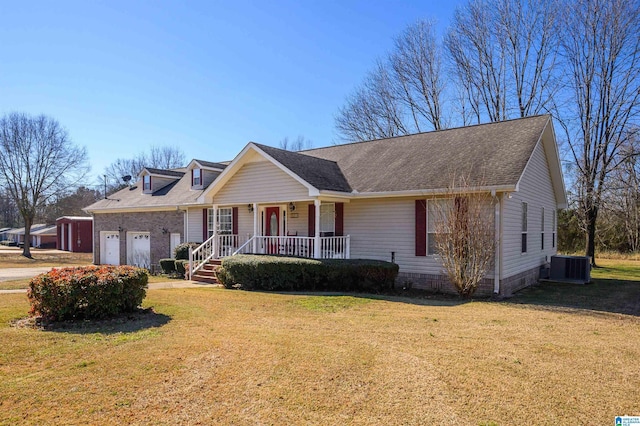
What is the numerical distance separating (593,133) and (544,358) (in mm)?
22974

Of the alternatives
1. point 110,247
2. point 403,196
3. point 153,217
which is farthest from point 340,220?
point 110,247

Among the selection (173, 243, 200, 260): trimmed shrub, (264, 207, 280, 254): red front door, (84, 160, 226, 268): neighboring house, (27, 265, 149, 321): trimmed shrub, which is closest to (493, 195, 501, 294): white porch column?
(264, 207, 280, 254): red front door

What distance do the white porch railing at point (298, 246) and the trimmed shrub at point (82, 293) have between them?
6828mm

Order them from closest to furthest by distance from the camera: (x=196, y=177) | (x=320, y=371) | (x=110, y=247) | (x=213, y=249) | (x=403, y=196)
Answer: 1. (x=320, y=371)
2. (x=403, y=196)
3. (x=213, y=249)
4. (x=196, y=177)
5. (x=110, y=247)

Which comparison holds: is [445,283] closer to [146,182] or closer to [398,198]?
[398,198]

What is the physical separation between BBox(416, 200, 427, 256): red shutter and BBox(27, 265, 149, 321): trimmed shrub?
821 cm

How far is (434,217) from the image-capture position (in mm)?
12477

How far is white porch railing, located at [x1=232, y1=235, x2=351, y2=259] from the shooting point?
1428 centimetres

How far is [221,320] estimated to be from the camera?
7.99m

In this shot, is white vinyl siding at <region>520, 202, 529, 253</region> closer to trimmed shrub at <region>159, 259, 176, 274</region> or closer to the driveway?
trimmed shrub at <region>159, 259, 176, 274</region>

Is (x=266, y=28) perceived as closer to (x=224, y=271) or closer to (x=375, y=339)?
(x=224, y=271)

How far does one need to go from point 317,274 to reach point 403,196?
369 centimetres

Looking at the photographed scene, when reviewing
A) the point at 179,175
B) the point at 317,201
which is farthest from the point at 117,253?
the point at 317,201

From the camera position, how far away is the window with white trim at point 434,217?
1182 centimetres
